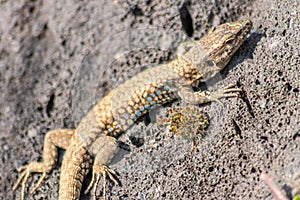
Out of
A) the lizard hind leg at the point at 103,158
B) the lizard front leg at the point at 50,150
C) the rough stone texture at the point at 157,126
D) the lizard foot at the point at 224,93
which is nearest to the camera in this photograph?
the rough stone texture at the point at 157,126

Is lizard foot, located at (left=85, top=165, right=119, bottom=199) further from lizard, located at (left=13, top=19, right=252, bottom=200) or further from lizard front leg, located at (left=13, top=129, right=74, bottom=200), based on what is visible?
lizard front leg, located at (left=13, top=129, right=74, bottom=200)

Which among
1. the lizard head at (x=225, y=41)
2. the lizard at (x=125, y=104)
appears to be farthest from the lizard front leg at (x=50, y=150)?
the lizard head at (x=225, y=41)

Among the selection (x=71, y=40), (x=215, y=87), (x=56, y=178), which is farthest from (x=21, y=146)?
(x=215, y=87)

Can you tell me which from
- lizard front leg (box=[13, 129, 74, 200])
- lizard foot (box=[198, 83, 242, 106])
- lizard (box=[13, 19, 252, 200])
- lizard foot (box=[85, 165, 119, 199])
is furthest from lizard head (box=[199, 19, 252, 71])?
lizard front leg (box=[13, 129, 74, 200])

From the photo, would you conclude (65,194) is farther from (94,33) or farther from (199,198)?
(94,33)

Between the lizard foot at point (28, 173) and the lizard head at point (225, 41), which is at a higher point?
the lizard head at point (225, 41)

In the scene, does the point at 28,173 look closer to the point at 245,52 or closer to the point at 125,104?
the point at 125,104

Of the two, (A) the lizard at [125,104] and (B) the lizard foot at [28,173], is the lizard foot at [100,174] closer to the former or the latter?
(A) the lizard at [125,104]
